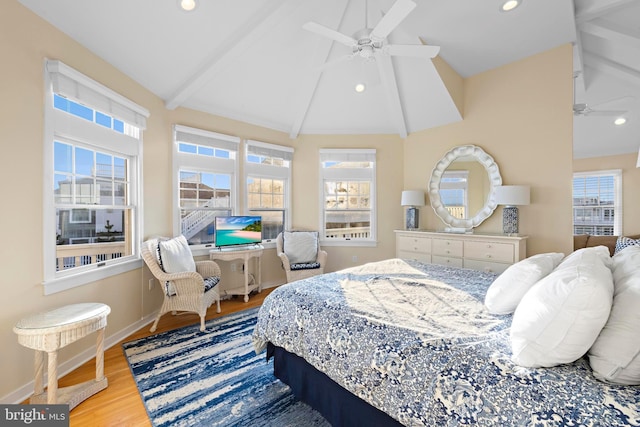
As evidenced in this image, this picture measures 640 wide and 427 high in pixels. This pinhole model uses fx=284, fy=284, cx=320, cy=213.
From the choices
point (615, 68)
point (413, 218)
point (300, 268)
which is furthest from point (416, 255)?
point (615, 68)

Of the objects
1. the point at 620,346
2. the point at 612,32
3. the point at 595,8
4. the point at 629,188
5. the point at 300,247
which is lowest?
the point at 300,247

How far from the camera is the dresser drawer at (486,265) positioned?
11.6 ft

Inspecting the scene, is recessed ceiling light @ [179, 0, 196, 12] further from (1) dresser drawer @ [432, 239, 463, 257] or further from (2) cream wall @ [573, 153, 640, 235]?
(2) cream wall @ [573, 153, 640, 235]

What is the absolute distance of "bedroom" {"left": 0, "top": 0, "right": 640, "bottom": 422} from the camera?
2.06 metres

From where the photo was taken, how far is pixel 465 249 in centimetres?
384

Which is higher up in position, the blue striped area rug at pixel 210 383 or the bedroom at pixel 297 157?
the bedroom at pixel 297 157

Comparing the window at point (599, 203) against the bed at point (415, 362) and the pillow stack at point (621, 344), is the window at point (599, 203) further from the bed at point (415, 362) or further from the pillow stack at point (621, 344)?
the pillow stack at point (621, 344)

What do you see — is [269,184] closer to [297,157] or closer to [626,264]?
[297,157]

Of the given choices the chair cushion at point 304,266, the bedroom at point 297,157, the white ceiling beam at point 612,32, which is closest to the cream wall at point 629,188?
the bedroom at point 297,157

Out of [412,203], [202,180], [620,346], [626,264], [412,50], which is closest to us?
[620,346]

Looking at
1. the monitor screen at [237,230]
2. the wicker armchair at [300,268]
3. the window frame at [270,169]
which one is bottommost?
the wicker armchair at [300,268]

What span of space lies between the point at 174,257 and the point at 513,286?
3156mm

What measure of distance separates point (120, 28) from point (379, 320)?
3.37 metres

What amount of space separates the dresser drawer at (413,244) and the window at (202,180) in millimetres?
2713
